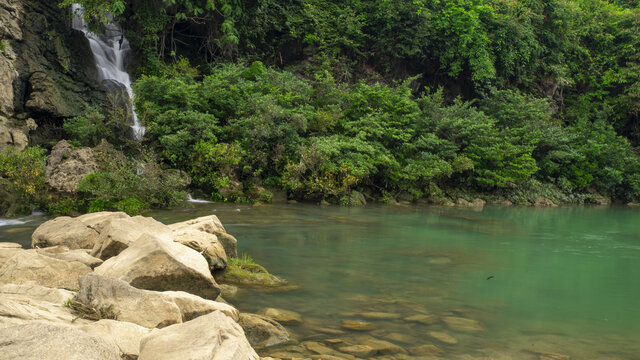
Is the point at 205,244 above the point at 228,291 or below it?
above

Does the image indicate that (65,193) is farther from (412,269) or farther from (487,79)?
(487,79)

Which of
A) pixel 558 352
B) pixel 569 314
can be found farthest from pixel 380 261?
pixel 558 352

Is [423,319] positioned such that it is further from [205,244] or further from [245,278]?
[205,244]

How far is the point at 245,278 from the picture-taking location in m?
5.93

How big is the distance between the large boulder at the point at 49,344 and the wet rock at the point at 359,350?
2231 millimetres

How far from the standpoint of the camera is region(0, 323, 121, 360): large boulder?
205 centimetres

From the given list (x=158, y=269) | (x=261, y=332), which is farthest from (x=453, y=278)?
(x=158, y=269)

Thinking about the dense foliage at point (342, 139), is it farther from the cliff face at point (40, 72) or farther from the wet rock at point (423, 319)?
the wet rock at point (423, 319)

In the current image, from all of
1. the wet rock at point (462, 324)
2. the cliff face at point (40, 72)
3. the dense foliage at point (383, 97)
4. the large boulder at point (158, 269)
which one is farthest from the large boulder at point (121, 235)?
the cliff face at point (40, 72)

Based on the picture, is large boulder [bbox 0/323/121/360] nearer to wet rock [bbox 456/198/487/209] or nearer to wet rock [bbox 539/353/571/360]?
wet rock [bbox 539/353/571/360]

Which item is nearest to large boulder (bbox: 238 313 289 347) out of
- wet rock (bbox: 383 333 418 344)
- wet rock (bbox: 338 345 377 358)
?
wet rock (bbox: 338 345 377 358)

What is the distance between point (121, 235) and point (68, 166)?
25.0 ft

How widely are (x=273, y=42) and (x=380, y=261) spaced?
18.6 meters

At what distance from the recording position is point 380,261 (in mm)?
7812
